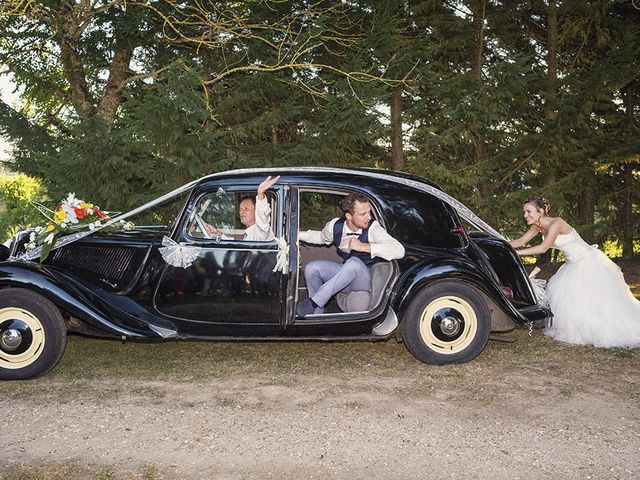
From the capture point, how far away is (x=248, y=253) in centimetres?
524

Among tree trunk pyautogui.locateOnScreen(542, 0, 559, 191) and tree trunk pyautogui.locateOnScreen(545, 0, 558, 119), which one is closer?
tree trunk pyautogui.locateOnScreen(542, 0, 559, 191)

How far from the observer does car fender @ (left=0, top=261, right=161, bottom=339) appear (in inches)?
192

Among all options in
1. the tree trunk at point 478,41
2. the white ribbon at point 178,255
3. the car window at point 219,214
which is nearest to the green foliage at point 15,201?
the tree trunk at point 478,41

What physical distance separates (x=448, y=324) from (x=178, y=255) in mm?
2396

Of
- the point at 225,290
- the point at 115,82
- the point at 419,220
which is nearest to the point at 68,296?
the point at 225,290

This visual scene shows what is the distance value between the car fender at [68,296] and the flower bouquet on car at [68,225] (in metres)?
0.27

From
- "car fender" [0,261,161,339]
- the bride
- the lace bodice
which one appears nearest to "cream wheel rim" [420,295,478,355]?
the bride

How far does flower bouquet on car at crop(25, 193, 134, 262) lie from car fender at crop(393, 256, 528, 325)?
2.64 meters

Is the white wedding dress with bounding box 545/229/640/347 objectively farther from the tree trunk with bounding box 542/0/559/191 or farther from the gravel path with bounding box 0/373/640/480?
the tree trunk with bounding box 542/0/559/191

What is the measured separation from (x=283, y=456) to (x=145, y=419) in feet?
3.69

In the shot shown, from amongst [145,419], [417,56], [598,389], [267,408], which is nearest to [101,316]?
[145,419]

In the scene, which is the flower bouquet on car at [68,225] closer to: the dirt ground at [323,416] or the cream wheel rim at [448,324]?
the dirt ground at [323,416]

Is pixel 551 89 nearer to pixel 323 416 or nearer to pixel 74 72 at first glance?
pixel 74 72

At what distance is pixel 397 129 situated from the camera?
38.4 feet
